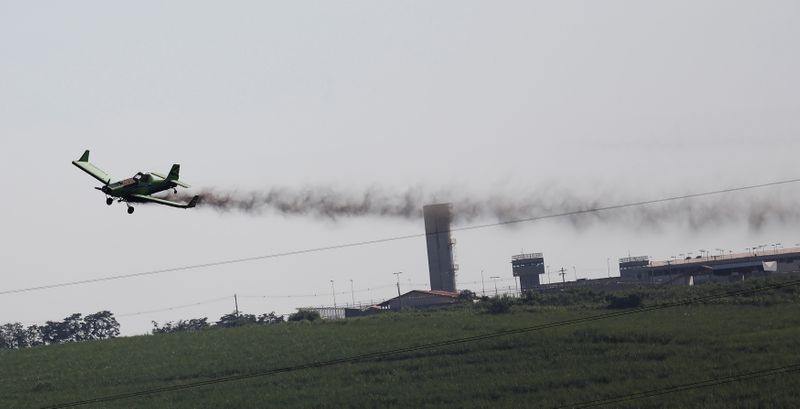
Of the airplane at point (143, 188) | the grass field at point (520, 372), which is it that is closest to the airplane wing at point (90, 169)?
the airplane at point (143, 188)

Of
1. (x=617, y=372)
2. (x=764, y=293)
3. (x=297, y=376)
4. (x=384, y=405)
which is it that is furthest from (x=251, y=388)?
(x=764, y=293)

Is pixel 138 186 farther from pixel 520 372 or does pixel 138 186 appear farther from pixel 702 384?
pixel 520 372

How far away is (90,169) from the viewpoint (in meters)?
83.6

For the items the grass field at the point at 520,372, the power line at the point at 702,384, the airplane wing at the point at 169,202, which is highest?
the airplane wing at the point at 169,202

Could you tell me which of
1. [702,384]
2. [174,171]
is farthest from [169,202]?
[702,384]

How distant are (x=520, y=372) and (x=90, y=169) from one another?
96361 millimetres

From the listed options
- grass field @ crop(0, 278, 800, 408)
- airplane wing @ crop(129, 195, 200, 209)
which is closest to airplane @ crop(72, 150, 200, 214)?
airplane wing @ crop(129, 195, 200, 209)

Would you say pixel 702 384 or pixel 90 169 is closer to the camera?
pixel 90 169

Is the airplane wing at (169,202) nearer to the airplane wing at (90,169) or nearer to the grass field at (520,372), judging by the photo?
the airplane wing at (90,169)

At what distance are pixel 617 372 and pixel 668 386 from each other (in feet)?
32.5

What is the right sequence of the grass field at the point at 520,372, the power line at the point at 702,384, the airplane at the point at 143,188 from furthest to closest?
the grass field at the point at 520,372 → the power line at the point at 702,384 → the airplane at the point at 143,188

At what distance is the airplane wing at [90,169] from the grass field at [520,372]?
77.5 meters

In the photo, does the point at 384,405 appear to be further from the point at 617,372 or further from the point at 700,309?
the point at 700,309

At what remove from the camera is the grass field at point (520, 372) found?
491 ft
